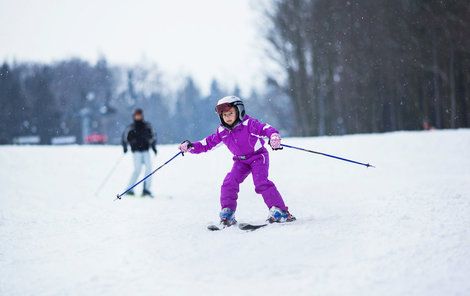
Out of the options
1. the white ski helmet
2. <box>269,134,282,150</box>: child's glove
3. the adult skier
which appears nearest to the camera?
<box>269,134,282,150</box>: child's glove

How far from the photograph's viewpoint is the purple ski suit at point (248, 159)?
533 centimetres

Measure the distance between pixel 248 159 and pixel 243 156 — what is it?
3.0 inches

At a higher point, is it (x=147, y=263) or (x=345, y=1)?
(x=345, y=1)

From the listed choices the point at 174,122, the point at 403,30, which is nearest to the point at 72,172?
the point at 403,30

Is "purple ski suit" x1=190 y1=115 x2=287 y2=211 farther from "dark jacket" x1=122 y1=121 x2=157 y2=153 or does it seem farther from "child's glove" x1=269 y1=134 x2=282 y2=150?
"dark jacket" x1=122 y1=121 x2=157 y2=153

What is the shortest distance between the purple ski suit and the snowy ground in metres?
0.53

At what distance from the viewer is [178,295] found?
10.0 feet

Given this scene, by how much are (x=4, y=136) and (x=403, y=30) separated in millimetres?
47842

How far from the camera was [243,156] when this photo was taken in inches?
220

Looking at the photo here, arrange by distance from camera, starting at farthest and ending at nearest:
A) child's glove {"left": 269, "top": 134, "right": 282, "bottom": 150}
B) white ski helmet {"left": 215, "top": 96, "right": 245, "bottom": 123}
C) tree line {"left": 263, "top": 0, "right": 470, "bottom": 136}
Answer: tree line {"left": 263, "top": 0, "right": 470, "bottom": 136}, white ski helmet {"left": 215, "top": 96, "right": 245, "bottom": 123}, child's glove {"left": 269, "top": 134, "right": 282, "bottom": 150}

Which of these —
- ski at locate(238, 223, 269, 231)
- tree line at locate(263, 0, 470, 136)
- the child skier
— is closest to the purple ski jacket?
the child skier

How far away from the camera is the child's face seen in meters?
5.45

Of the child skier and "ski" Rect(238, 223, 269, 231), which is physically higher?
the child skier

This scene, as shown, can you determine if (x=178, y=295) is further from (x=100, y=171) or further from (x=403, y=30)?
(x=403, y=30)
